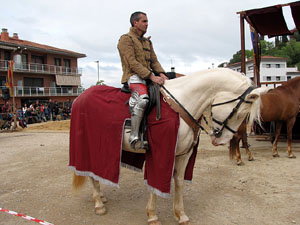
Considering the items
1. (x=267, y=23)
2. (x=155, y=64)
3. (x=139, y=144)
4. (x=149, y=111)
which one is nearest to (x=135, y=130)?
(x=139, y=144)

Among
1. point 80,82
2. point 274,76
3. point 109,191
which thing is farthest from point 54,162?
point 274,76

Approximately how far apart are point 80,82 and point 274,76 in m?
38.2

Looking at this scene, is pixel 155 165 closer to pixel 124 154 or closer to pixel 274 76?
pixel 124 154

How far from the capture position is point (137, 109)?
265 centimetres

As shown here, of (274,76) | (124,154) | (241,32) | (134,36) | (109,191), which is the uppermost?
(274,76)

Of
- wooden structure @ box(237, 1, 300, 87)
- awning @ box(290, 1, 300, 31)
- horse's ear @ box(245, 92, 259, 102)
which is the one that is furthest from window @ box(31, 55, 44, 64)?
horse's ear @ box(245, 92, 259, 102)

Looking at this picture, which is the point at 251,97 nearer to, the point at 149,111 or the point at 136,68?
the point at 149,111

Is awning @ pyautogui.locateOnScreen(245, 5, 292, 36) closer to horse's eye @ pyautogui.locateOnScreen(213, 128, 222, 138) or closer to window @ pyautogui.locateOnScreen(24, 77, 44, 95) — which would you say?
horse's eye @ pyautogui.locateOnScreen(213, 128, 222, 138)

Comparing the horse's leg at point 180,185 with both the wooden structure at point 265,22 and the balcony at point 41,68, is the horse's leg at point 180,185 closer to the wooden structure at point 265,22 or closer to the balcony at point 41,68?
the wooden structure at point 265,22

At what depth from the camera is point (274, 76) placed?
4806 centimetres

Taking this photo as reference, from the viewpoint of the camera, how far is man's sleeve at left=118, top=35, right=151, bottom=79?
2.74 metres

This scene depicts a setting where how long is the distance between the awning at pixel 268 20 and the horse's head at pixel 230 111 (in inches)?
188

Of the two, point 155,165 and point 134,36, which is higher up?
point 134,36

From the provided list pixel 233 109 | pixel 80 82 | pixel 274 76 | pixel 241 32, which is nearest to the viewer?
pixel 233 109
